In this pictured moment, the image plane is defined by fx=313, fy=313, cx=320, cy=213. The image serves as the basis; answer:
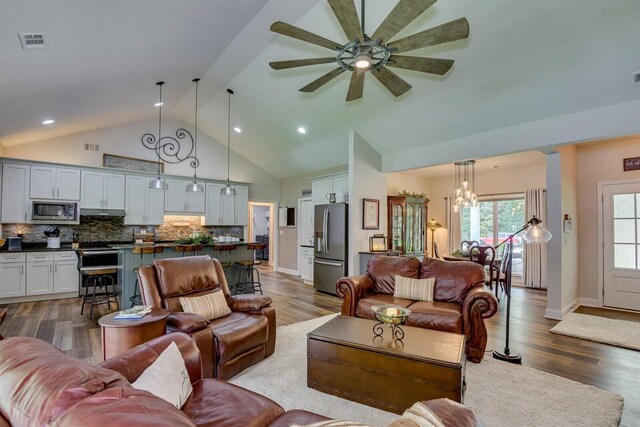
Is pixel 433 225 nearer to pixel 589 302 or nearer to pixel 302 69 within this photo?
pixel 589 302

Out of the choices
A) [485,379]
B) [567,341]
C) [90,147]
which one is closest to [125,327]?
[485,379]

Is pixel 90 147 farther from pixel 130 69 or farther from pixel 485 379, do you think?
pixel 485 379

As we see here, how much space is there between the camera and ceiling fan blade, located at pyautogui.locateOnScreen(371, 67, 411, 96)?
2835mm

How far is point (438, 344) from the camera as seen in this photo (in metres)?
2.50

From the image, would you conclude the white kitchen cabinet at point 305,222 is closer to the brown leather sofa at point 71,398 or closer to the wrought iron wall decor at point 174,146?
the wrought iron wall decor at point 174,146

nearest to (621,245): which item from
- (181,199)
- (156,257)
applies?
(156,257)

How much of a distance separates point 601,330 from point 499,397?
279 centimetres

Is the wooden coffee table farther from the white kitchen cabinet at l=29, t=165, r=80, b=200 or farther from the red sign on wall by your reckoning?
the white kitchen cabinet at l=29, t=165, r=80, b=200

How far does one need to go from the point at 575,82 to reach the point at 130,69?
5483mm

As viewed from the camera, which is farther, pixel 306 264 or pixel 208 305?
pixel 306 264

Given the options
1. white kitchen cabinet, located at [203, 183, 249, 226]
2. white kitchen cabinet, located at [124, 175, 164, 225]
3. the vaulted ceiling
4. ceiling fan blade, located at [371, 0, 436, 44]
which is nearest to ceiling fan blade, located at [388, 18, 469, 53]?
ceiling fan blade, located at [371, 0, 436, 44]

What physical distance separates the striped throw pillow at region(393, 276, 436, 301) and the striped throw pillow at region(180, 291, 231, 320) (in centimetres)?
216

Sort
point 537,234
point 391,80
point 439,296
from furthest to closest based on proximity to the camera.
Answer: point 439,296 < point 537,234 < point 391,80

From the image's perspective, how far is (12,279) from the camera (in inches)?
209
